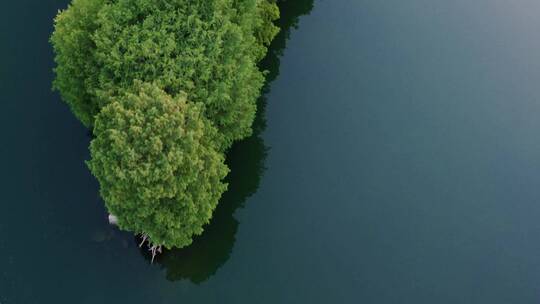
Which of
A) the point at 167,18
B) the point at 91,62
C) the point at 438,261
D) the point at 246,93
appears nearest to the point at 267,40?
the point at 246,93

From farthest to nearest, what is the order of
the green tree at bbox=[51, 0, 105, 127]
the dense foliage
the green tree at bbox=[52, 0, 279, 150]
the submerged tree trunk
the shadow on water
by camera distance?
the shadow on water → the submerged tree trunk → the green tree at bbox=[51, 0, 105, 127] → the green tree at bbox=[52, 0, 279, 150] → the dense foliage

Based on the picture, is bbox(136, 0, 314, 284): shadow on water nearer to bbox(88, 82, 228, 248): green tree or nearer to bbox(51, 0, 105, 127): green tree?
bbox(88, 82, 228, 248): green tree

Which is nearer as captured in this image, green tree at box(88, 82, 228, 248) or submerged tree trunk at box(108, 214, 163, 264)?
green tree at box(88, 82, 228, 248)

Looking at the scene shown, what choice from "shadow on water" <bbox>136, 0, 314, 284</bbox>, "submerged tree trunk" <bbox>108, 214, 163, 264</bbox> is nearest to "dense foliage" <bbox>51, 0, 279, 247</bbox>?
"submerged tree trunk" <bbox>108, 214, 163, 264</bbox>

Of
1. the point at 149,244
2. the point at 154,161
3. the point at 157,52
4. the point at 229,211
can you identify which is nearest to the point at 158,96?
the point at 157,52

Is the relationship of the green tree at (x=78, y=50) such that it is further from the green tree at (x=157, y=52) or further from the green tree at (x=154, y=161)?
the green tree at (x=154, y=161)

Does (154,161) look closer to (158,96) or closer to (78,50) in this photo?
(158,96)

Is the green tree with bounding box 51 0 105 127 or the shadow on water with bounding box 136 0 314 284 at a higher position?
the green tree with bounding box 51 0 105 127

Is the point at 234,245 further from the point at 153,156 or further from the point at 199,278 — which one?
the point at 153,156
